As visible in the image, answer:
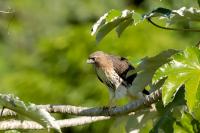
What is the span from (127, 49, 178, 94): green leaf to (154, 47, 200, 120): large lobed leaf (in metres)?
0.16

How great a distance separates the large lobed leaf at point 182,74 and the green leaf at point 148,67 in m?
0.16

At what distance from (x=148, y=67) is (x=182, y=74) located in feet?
0.93

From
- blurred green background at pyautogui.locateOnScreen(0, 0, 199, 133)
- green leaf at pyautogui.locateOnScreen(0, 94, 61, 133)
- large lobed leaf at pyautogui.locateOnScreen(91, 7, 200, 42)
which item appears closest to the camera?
green leaf at pyautogui.locateOnScreen(0, 94, 61, 133)

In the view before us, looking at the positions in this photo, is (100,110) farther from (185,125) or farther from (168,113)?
(185,125)

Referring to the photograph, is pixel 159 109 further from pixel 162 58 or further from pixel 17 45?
pixel 17 45

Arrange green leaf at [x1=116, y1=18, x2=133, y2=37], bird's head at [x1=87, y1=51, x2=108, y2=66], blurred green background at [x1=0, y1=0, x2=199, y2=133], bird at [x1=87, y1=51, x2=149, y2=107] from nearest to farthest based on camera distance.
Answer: green leaf at [x1=116, y1=18, x2=133, y2=37] → bird at [x1=87, y1=51, x2=149, y2=107] → bird's head at [x1=87, y1=51, x2=108, y2=66] → blurred green background at [x1=0, y1=0, x2=199, y2=133]

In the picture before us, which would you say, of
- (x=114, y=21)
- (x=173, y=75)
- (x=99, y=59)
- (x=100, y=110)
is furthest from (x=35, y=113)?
(x=99, y=59)

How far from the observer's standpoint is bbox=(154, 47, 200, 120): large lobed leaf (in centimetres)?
179

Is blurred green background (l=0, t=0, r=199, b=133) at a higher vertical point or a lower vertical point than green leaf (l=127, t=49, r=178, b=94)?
higher

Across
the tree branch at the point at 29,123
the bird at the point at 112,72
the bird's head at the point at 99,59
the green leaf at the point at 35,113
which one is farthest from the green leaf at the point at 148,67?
the bird's head at the point at 99,59

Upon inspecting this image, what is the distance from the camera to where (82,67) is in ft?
21.1

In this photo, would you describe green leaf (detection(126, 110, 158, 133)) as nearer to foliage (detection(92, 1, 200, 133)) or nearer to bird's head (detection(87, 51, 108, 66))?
foliage (detection(92, 1, 200, 133))

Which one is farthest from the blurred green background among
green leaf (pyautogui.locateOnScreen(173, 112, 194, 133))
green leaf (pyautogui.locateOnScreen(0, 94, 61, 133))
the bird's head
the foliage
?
green leaf (pyautogui.locateOnScreen(0, 94, 61, 133))

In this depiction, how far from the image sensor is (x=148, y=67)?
208cm
